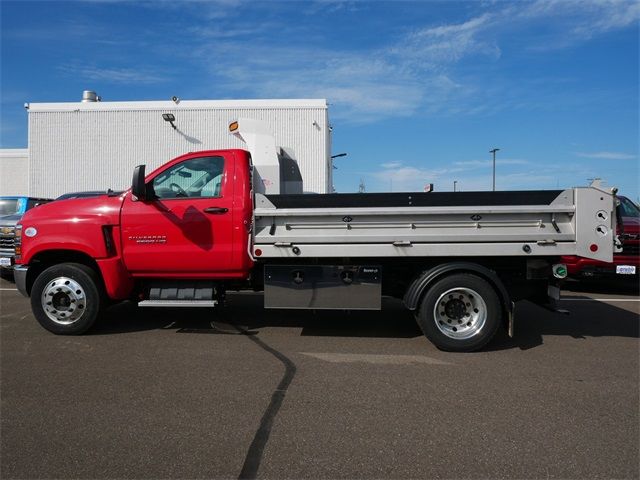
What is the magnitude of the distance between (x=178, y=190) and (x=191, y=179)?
21 centimetres

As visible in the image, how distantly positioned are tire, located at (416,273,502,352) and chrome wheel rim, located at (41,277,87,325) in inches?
160

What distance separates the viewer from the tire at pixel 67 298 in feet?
18.9

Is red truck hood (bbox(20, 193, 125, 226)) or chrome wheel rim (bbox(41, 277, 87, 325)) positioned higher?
red truck hood (bbox(20, 193, 125, 226))

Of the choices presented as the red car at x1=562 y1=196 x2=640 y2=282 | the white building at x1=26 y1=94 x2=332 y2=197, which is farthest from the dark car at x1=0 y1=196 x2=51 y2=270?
the red car at x1=562 y1=196 x2=640 y2=282

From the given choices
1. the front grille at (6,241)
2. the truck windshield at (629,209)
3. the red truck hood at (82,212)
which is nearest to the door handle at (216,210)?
the red truck hood at (82,212)

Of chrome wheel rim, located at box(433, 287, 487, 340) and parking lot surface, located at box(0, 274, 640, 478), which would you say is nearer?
parking lot surface, located at box(0, 274, 640, 478)

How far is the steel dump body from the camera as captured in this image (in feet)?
16.9

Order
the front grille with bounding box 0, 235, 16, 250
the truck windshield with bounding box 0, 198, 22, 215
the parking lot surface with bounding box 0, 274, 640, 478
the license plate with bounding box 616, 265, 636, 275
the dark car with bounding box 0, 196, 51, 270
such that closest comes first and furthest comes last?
the parking lot surface with bounding box 0, 274, 640, 478 → the license plate with bounding box 616, 265, 636, 275 → the dark car with bounding box 0, 196, 51, 270 → the front grille with bounding box 0, 235, 16, 250 → the truck windshield with bounding box 0, 198, 22, 215

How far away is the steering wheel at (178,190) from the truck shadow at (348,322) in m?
1.76

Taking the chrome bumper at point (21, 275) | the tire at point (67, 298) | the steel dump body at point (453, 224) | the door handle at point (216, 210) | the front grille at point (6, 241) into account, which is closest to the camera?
the steel dump body at point (453, 224)

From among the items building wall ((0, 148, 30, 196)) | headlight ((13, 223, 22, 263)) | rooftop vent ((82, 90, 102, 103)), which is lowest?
headlight ((13, 223, 22, 263))

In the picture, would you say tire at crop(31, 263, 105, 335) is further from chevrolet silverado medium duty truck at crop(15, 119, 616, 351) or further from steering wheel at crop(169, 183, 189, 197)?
steering wheel at crop(169, 183, 189, 197)

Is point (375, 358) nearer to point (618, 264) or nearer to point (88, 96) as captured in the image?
point (618, 264)

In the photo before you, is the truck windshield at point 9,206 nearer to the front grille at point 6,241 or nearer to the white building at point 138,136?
the front grille at point 6,241
